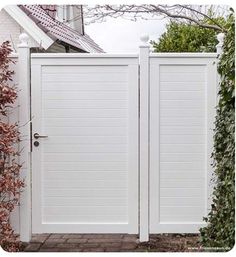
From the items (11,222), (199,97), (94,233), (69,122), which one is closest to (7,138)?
(69,122)

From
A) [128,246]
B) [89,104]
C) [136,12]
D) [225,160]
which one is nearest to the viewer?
[225,160]

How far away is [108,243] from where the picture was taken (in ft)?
15.2

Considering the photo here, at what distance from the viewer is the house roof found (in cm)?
668

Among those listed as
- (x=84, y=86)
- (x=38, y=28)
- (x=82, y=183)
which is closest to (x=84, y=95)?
(x=84, y=86)

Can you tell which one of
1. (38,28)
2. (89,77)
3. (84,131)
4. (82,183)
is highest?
(38,28)

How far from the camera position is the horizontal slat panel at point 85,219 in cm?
469

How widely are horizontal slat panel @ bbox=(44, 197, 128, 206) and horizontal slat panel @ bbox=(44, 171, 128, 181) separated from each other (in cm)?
19

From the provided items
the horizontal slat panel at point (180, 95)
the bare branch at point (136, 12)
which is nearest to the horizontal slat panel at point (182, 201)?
the horizontal slat panel at point (180, 95)

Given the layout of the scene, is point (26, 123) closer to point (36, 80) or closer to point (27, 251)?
point (36, 80)

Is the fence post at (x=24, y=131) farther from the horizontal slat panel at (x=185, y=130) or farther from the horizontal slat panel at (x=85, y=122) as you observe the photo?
the horizontal slat panel at (x=185, y=130)

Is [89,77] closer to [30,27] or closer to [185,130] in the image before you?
[185,130]

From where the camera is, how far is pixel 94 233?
186 inches

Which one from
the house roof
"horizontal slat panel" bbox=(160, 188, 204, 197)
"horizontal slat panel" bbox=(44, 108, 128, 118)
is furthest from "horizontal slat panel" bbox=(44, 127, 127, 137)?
the house roof

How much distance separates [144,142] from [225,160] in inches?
32.5
